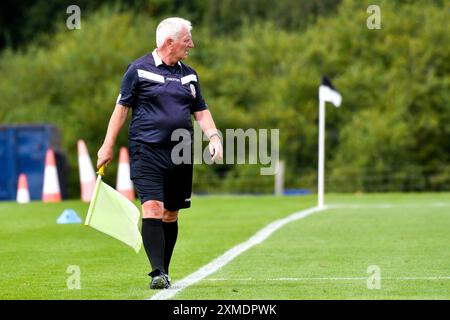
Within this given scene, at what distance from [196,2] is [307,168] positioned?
16.8 metres

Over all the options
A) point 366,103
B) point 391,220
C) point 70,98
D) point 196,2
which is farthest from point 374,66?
point 391,220

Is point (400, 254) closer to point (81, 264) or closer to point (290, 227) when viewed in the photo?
point (81, 264)

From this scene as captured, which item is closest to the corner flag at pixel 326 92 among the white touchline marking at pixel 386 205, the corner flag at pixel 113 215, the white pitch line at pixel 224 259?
the white touchline marking at pixel 386 205

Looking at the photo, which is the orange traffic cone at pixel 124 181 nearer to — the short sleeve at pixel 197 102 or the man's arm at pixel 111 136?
the short sleeve at pixel 197 102

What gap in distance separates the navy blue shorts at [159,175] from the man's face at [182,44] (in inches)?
29.5

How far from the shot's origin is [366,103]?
47.2 meters

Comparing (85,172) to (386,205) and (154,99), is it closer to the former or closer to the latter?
(386,205)

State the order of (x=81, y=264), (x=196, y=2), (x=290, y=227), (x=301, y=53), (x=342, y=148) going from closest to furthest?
(x=81, y=264) < (x=290, y=227) < (x=342, y=148) < (x=301, y=53) < (x=196, y=2)

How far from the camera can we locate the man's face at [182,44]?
379 inches

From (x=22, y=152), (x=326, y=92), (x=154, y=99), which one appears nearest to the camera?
(x=154, y=99)

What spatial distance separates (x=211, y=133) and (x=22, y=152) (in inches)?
825

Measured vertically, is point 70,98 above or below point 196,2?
below

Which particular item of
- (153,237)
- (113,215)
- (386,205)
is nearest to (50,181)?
(386,205)

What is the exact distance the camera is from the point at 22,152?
30391 mm
